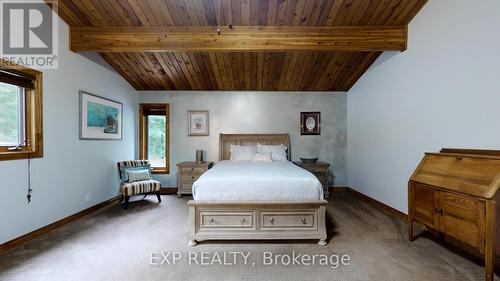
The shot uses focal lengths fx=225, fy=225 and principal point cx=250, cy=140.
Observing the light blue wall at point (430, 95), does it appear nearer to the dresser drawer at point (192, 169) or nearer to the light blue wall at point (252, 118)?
the light blue wall at point (252, 118)

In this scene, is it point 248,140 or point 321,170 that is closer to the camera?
point 321,170

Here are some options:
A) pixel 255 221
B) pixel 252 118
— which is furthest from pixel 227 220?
pixel 252 118

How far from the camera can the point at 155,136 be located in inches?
209

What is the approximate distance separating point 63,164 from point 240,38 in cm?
312

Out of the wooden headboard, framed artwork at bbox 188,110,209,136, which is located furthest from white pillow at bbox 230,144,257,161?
framed artwork at bbox 188,110,209,136

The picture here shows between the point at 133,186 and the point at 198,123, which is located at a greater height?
the point at 198,123

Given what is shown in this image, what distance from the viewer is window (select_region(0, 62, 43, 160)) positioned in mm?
2502

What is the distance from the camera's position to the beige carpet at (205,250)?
201cm

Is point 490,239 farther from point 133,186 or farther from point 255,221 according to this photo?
point 133,186

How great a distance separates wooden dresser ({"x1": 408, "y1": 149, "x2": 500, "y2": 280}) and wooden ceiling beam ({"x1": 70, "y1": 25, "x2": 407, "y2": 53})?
6.04 ft

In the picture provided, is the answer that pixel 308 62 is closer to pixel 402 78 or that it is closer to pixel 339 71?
pixel 339 71

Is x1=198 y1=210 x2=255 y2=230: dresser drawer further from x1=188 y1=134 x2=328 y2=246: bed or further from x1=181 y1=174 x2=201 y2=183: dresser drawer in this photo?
x1=181 y1=174 x2=201 y2=183: dresser drawer

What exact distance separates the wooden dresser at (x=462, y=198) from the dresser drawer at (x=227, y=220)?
186cm

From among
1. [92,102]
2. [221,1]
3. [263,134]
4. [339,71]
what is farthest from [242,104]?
[92,102]
